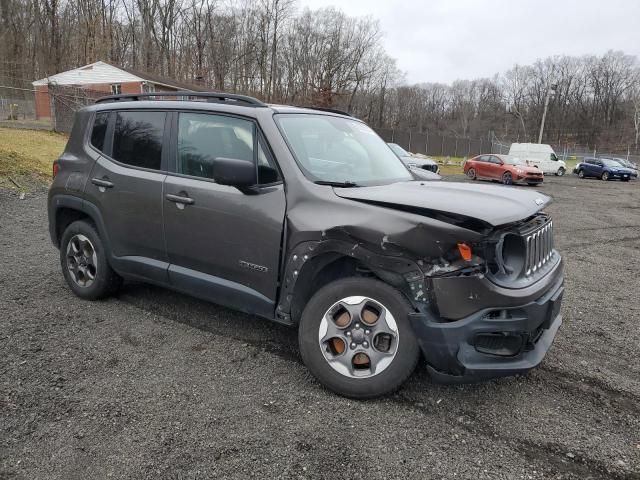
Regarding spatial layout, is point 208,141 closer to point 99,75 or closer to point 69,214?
point 69,214

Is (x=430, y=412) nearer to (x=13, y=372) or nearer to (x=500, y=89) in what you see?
(x=13, y=372)

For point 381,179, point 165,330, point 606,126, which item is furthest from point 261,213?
point 606,126

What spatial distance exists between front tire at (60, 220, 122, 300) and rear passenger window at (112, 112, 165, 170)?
0.81 m

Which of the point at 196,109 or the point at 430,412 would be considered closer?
the point at 430,412

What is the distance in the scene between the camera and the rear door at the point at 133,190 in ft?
12.7

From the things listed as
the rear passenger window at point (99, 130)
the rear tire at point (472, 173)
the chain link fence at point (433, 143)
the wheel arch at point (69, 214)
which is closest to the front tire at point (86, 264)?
the wheel arch at point (69, 214)

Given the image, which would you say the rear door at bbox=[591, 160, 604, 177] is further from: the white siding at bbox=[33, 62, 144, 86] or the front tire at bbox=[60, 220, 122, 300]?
the front tire at bbox=[60, 220, 122, 300]

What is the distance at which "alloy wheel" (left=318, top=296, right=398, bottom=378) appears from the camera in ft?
9.45

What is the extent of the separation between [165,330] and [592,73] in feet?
355

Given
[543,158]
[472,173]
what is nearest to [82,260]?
[472,173]

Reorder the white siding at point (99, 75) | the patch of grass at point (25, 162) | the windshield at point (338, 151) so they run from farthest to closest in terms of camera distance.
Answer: the white siding at point (99, 75) < the patch of grass at point (25, 162) < the windshield at point (338, 151)

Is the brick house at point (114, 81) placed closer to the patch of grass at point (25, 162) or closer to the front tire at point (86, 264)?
the patch of grass at point (25, 162)

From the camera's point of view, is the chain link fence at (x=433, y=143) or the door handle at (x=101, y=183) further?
the chain link fence at (x=433, y=143)

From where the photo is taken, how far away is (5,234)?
7211mm
